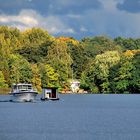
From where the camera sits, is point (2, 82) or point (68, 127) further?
point (2, 82)

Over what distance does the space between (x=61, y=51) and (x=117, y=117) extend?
82.5m

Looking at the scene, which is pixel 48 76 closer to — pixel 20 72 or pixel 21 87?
pixel 20 72

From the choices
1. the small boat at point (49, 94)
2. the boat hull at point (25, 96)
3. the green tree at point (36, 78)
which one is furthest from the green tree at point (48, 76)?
the boat hull at point (25, 96)

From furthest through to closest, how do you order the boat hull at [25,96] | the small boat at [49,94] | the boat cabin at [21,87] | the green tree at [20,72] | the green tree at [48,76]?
1. the green tree at [48,76]
2. the green tree at [20,72]
3. the small boat at [49,94]
4. the boat cabin at [21,87]
5. the boat hull at [25,96]

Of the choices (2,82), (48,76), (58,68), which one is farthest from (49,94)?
(58,68)

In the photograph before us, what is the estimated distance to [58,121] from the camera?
5162cm

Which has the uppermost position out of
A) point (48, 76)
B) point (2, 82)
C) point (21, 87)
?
point (48, 76)

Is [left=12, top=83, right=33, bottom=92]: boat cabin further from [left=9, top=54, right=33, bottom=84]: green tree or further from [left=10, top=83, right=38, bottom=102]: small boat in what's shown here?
[left=9, top=54, right=33, bottom=84]: green tree

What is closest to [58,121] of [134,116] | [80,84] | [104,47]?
[134,116]

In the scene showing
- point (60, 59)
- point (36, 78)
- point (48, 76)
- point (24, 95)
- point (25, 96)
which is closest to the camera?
A: point (25, 96)

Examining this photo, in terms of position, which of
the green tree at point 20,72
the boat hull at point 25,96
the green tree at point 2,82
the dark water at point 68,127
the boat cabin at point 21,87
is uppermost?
the green tree at point 20,72

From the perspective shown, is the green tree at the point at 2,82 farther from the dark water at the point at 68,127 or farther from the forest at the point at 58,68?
the dark water at the point at 68,127

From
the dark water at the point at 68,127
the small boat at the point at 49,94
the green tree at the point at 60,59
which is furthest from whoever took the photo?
the green tree at the point at 60,59

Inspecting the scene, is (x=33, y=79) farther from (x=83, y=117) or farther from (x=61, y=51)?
(x=83, y=117)
